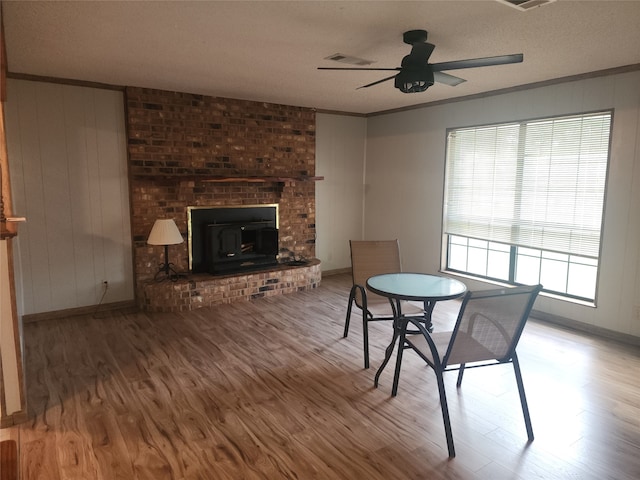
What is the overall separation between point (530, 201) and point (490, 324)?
2617 mm

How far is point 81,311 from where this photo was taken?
456cm

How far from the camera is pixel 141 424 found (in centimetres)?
252

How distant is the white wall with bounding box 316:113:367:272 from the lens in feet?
20.4

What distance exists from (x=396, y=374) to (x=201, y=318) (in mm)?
2337

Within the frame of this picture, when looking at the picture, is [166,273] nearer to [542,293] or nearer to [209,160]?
[209,160]

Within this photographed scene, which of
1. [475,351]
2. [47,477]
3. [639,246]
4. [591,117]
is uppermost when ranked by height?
[591,117]

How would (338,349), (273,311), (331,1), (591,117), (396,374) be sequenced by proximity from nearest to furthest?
1. (331,1)
2. (396,374)
3. (338,349)
4. (591,117)
5. (273,311)


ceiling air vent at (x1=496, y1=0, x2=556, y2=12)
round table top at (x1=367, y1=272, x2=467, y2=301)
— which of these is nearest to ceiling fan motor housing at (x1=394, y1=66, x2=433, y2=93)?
ceiling air vent at (x1=496, y1=0, x2=556, y2=12)

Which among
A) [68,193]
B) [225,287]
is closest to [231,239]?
[225,287]

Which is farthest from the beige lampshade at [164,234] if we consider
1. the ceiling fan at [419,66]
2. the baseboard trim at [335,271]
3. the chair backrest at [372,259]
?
the ceiling fan at [419,66]

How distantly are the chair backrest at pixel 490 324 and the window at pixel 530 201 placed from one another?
2.29 m

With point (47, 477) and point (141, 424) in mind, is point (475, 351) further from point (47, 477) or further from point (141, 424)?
point (47, 477)

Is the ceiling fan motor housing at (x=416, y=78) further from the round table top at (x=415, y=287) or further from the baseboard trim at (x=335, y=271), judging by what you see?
the baseboard trim at (x=335, y=271)

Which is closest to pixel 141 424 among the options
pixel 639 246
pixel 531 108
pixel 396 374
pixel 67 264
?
pixel 396 374
